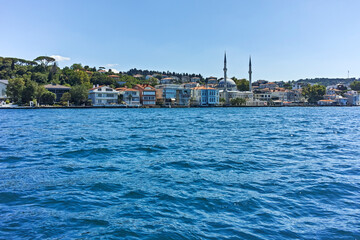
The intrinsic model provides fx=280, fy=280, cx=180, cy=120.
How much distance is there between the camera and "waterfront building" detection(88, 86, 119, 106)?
6575 cm

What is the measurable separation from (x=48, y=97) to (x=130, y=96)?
19002 millimetres

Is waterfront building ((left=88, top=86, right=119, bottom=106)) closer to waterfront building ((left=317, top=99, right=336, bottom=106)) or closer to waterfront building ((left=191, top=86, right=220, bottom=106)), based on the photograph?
waterfront building ((left=191, top=86, right=220, bottom=106))

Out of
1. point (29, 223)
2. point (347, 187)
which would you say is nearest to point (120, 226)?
point (29, 223)

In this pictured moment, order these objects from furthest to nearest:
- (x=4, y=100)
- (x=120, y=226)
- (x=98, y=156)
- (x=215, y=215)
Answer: (x=4, y=100) → (x=98, y=156) → (x=215, y=215) → (x=120, y=226)

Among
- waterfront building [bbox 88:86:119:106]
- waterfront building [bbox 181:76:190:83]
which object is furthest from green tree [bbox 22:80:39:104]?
waterfront building [bbox 181:76:190:83]

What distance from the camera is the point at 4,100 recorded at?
6219cm

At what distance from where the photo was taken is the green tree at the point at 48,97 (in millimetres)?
59644

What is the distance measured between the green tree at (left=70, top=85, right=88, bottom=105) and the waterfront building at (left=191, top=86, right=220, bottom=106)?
3186 centimetres

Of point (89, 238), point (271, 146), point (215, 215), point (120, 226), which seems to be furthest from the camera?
point (271, 146)

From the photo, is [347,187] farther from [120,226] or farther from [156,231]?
[120,226]

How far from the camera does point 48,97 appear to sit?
5981 centimetres

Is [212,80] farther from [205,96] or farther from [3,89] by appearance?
[3,89]

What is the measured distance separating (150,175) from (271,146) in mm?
6965

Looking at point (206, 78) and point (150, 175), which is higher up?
point (206, 78)
